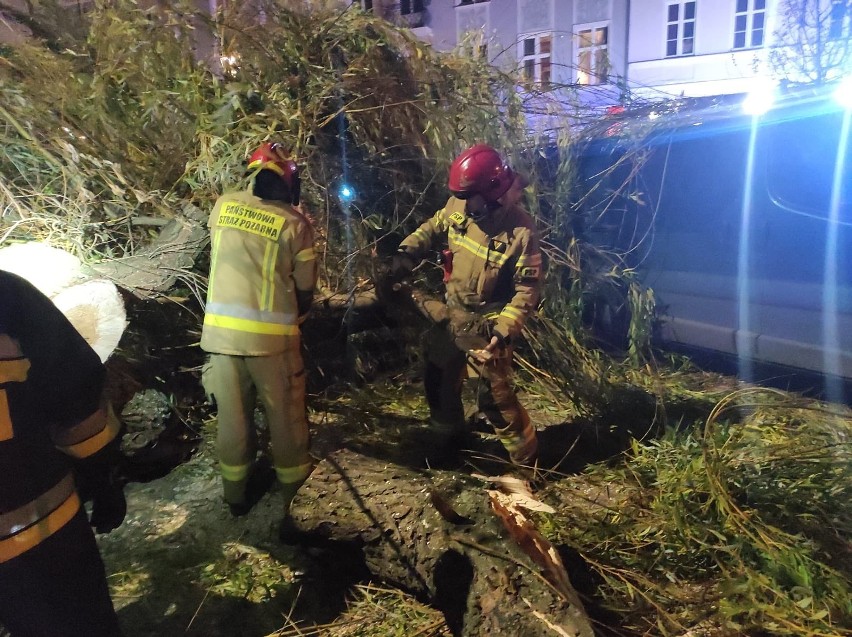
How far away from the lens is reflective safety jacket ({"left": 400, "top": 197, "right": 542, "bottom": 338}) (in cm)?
268

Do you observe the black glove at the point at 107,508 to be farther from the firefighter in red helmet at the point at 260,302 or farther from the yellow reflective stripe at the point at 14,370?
the firefighter in red helmet at the point at 260,302

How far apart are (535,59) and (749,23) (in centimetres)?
203

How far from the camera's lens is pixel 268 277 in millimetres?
2336

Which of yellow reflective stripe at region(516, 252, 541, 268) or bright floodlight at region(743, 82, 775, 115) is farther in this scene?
bright floodlight at region(743, 82, 775, 115)

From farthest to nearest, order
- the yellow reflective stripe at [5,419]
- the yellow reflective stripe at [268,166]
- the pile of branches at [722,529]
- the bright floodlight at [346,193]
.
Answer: the bright floodlight at [346,193] → the yellow reflective stripe at [268,166] → the pile of branches at [722,529] → the yellow reflective stripe at [5,419]

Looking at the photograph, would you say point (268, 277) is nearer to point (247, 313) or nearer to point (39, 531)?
point (247, 313)

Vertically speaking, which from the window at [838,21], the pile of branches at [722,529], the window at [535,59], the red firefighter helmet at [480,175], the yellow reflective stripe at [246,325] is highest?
the window at [838,21]

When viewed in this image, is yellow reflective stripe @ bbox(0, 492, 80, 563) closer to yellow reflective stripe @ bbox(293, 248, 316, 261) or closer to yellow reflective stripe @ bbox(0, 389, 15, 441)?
yellow reflective stripe @ bbox(0, 389, 15, 441)

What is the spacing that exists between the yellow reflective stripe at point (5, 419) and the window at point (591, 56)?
4.48 m

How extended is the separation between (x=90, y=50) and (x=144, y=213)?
4.58 ft

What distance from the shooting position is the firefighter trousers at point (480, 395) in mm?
2920

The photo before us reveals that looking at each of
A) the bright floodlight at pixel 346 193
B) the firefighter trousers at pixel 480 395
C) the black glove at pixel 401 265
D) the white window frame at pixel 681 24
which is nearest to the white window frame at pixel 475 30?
the white window frame at pixel 681 24

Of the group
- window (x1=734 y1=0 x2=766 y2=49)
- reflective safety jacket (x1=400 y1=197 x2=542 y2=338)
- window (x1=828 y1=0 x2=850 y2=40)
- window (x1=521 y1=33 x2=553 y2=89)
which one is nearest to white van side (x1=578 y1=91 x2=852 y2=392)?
window (x1=521 y1=33 x2=553 y2=89)

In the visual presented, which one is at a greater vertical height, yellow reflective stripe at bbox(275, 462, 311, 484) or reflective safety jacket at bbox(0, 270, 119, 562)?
reflective safety jacket at bbox(0, 270, 119, 562)
